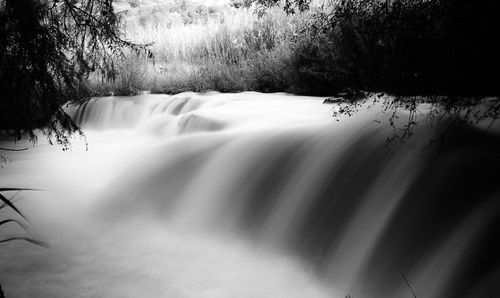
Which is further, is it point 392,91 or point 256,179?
point 256,179

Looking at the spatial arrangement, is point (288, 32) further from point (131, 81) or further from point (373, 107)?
point (373, 107)

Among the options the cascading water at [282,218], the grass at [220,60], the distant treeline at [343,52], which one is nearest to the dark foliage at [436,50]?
the distant treeline at [343,52]

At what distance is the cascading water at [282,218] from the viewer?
199 centimetres

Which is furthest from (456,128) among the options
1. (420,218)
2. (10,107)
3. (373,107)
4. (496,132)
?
(10,107)

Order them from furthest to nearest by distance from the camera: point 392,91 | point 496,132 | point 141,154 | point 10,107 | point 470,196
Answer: point 141,154
point 10,107
point 392,91
point 496,132
point 470,196

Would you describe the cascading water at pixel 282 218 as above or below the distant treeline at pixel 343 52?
below

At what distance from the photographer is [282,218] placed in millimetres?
2812

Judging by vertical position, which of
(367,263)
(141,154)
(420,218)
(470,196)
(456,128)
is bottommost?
(141,154)

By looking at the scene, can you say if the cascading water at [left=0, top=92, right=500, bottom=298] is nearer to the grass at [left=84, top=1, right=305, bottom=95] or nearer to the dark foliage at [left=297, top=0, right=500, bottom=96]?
the dark foliage at [left=297, top=0, right=500, bottom=96]

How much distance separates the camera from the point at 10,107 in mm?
3133

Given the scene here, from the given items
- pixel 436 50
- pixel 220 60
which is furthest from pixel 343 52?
pixel 220 60

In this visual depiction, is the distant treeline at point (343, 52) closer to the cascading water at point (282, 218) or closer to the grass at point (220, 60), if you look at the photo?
the grass at point (220, 60)

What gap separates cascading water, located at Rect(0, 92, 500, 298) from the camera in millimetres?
1985

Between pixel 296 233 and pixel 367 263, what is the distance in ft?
2.03
